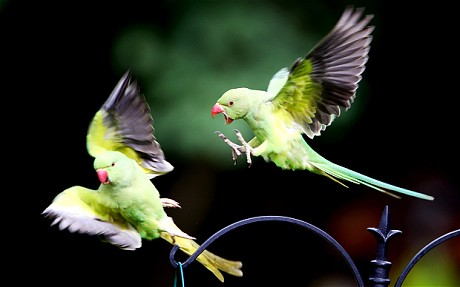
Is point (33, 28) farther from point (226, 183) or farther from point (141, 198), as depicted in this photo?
point (141, 198)

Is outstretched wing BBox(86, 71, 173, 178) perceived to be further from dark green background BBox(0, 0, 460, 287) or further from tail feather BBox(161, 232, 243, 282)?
dark green background BBox(0, 0, 460, 287)

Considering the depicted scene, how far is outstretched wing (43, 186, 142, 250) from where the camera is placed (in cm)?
136

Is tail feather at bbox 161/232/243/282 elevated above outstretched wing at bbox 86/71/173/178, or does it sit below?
below

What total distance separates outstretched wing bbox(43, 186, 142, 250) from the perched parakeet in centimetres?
24

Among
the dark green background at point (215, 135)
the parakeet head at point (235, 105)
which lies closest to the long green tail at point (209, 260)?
the parakeet head at point (235, 105)

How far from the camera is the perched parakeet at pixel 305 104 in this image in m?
1.39

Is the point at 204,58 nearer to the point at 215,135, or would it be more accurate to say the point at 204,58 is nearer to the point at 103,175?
the point at 215,135

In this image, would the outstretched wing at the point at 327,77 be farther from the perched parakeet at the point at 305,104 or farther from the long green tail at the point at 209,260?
the long green tail at the point at 209,260

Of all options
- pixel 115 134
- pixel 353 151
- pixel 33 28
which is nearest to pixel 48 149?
pixel 33 28

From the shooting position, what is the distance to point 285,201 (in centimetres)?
350

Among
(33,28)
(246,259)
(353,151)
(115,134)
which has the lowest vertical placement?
(246,259)

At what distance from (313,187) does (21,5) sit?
1495 mm

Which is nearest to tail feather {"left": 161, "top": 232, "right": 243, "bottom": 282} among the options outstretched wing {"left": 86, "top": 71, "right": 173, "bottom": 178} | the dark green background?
outstretched wing {"left": 86, "top": 71, "right": 173, "bottom": 178}

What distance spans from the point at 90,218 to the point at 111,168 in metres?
0.11
